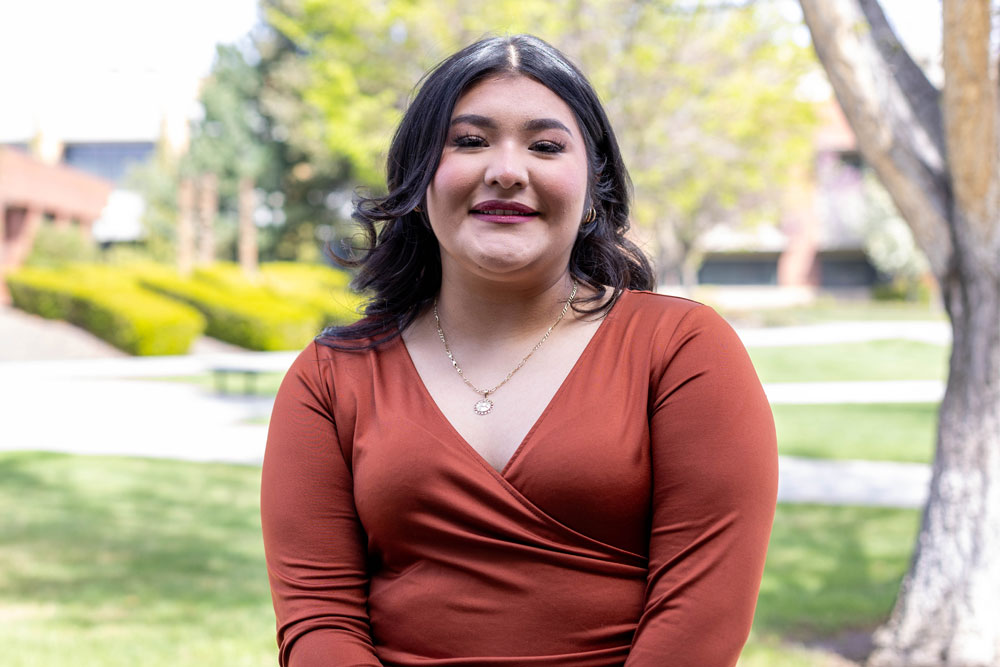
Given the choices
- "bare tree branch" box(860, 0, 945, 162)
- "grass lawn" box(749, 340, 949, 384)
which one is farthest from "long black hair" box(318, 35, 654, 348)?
"grass lawn" box(749, 340, 949, 384)

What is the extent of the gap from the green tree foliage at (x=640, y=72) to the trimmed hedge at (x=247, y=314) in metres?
3.54

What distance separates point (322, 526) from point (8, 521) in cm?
628

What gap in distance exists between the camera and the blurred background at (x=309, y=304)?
18.9 ft

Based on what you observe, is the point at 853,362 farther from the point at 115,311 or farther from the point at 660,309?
the point at 660,309

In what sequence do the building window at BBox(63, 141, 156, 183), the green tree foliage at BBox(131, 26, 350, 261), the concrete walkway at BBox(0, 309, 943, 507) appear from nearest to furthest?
the concrete walkway at BBox(0, 309, 943, 507), the green tree foliage at BBox(131, 26, 350, 261), the building window at BBox(63, 141, 156, 183)

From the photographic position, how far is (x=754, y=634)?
202 inches

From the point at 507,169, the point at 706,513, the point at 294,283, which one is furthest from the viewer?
the point at 294,283

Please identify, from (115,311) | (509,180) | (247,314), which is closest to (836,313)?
(247,314)

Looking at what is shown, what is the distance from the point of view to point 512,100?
1.96 metres

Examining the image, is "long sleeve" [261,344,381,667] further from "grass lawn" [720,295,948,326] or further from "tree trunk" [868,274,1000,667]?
"grass lawn" [720,295,948,326]

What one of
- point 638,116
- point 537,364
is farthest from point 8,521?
point 638,116

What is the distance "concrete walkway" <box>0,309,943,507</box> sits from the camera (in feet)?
28.9

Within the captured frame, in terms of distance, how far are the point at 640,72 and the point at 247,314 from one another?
9.43m

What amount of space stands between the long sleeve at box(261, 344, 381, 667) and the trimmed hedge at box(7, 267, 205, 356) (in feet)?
59.8
